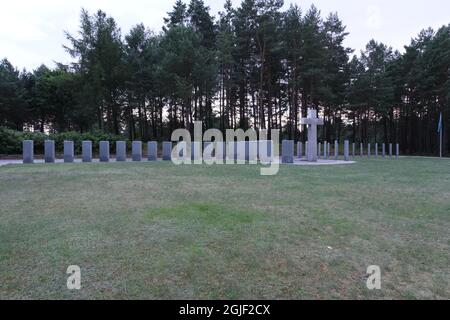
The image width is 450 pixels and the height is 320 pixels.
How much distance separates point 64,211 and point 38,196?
1321 mm

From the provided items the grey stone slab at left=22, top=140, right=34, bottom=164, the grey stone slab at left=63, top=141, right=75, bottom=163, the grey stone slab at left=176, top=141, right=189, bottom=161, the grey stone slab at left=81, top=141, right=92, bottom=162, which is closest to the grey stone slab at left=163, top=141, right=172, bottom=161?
the grey stone slab at left=176, top=141, right=189, bottom=161

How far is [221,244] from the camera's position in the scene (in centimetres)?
330

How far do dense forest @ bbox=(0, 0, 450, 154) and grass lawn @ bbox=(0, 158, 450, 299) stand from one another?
1754cm

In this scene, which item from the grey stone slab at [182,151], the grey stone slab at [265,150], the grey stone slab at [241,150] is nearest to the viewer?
the grey stone slab at [265,150]

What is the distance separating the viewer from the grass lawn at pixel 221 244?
251 centimetres

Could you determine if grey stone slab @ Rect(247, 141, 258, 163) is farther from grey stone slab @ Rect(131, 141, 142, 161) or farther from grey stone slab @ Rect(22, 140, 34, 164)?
grey stone slab @ Rect(22, 140, 34, 164)

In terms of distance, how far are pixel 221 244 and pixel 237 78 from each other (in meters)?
27.0

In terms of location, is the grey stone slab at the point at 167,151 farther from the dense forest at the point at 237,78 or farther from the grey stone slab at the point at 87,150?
the dense forest at the point at 237,78

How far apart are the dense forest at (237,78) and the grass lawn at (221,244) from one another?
1754cm

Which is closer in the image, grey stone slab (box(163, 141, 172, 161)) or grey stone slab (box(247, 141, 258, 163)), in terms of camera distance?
grey stone slab (box(163, 141, 172, 161))

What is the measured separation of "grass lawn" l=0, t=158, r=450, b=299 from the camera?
2.51m

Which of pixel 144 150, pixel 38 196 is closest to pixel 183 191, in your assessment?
pixel 38 196

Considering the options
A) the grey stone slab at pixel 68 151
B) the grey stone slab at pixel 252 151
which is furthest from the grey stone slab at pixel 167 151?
the grey stone slab at pixel 68 151

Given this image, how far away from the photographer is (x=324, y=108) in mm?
36156
